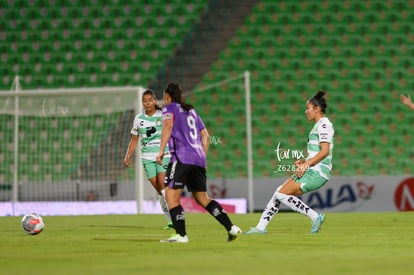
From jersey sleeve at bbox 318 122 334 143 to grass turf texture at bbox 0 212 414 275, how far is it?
1188mm

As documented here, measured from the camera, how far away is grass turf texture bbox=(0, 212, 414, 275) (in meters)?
7.58

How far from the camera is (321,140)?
12156 mm

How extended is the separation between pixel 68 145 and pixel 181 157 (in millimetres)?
14256

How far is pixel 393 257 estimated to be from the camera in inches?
341

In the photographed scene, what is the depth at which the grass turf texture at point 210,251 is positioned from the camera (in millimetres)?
7582

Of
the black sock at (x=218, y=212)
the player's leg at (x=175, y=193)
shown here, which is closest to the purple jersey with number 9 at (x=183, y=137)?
the player's leg at (x=175, y=193)

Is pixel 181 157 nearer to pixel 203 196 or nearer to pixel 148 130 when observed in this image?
pixel 203 196

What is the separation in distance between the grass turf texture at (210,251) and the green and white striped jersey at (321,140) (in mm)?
838

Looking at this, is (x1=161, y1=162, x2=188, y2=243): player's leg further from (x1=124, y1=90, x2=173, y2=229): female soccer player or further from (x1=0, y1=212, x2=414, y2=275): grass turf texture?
(x1=124, y1=90, x2=173, y2=229): female soccer player

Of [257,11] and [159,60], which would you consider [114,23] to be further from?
[257,11]

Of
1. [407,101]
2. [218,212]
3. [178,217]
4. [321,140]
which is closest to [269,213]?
[321,140]

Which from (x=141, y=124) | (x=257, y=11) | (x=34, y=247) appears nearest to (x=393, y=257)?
(x=34, y=247)

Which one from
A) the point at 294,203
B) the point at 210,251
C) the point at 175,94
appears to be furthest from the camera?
the point at 294,203

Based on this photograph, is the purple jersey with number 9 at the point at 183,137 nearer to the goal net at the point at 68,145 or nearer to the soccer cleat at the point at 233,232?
the soccer cleat at the point at 233,232
